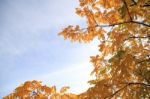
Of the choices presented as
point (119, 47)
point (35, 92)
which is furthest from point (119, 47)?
point (35, 92)

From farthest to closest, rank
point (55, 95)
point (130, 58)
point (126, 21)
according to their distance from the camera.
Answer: point (55, 95), point (126, 21), point (130, 58)

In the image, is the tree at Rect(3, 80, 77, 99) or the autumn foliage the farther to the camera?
the tree at Rect(3, 80, 77, 99)

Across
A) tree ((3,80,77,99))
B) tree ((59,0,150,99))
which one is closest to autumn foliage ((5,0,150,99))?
tree ((59,0,150,99))

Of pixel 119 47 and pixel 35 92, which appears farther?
pixel 35 92

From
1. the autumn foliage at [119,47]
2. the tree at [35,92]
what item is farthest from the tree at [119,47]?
the tree at [35,92]

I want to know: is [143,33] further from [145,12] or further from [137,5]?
[137,5]

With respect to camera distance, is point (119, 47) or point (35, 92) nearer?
point (119, 47)

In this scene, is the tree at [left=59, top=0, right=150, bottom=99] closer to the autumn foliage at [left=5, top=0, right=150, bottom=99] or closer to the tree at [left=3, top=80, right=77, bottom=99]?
the autumn foliage at [left=5, top=0, right=150, bottom=99]

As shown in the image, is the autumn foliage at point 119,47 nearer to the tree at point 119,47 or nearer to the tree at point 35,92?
the tree at point 119,47

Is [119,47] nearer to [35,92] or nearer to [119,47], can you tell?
[119,47]

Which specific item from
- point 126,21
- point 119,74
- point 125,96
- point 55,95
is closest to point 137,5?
point 126,21

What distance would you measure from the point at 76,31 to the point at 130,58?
2883mm

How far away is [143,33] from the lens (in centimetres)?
868

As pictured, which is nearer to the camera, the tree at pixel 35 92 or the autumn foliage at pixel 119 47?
the autumn foliage at pixel 119 47
